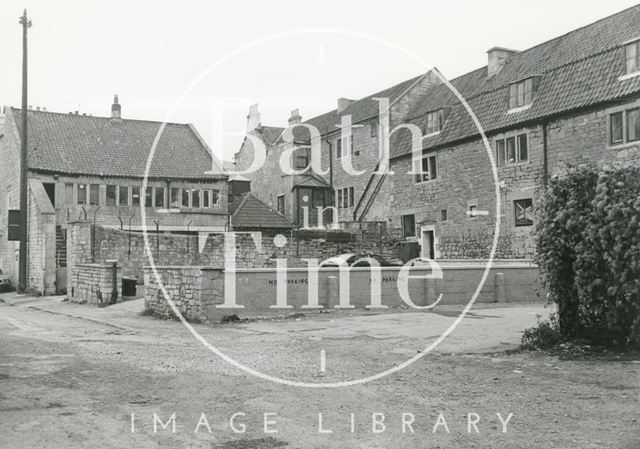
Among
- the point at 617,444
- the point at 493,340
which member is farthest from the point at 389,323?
the point at 617,444

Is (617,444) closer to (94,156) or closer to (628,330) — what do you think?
(628,330)

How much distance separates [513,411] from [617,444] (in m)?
1.24

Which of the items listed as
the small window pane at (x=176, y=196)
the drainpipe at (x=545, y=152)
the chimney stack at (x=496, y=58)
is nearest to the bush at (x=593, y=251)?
the drainpipe at (x=545, y=152)

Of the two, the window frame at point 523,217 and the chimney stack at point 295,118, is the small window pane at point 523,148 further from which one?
the chimney stack at point 295,118

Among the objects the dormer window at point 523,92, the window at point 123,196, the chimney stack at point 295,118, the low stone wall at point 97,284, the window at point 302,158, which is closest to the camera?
the low stone wall at point 97,284

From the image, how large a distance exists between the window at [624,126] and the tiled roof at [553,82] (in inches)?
27.2

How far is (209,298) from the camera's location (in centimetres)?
1541

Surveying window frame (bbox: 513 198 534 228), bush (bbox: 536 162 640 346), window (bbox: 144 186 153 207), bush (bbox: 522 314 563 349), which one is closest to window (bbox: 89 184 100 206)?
window (bbox: 144 186 153 207)

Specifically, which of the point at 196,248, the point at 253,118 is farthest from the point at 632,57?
the point at 253,118

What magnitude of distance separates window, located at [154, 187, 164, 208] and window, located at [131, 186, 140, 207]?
1001 millimetres

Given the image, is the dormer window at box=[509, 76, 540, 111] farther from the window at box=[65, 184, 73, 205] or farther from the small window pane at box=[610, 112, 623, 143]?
the window at box=[65, 184, 73, 205]

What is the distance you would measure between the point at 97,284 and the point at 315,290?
8.46m

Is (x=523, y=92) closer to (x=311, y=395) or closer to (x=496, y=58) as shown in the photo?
(x=496, y=58)

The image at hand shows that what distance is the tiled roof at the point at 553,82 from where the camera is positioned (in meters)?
24.9
